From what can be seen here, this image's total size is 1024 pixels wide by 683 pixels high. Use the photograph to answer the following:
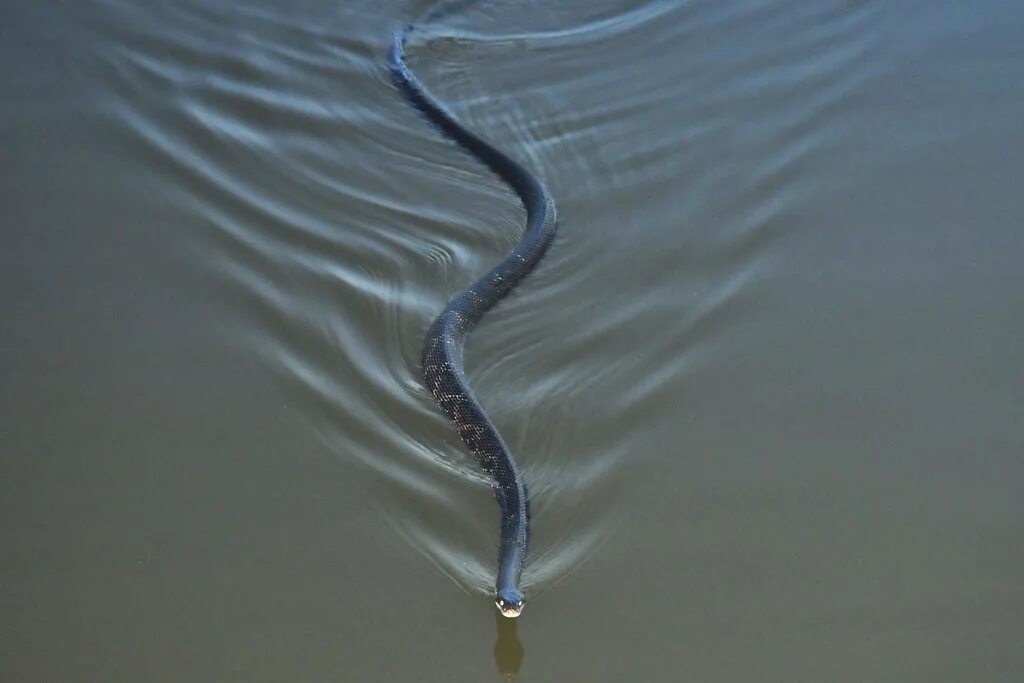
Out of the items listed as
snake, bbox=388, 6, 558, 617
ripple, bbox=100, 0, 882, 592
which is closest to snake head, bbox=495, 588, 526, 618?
snake, bbox=388, 6, 558, 617

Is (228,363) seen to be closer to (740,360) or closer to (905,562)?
(740,360)

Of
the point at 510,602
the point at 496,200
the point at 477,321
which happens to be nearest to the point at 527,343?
the point at 477,321

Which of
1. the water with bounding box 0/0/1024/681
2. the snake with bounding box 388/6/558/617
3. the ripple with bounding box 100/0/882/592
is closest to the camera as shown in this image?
the water with bounding box 0/0/1024/681

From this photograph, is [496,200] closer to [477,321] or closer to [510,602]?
[477,321]

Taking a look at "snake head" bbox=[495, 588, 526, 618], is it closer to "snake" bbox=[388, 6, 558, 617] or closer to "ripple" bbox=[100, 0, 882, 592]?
"snake" bbox=[388, 6, 558, 617]

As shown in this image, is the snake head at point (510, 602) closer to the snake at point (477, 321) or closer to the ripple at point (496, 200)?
the snake at point (477, 321)
